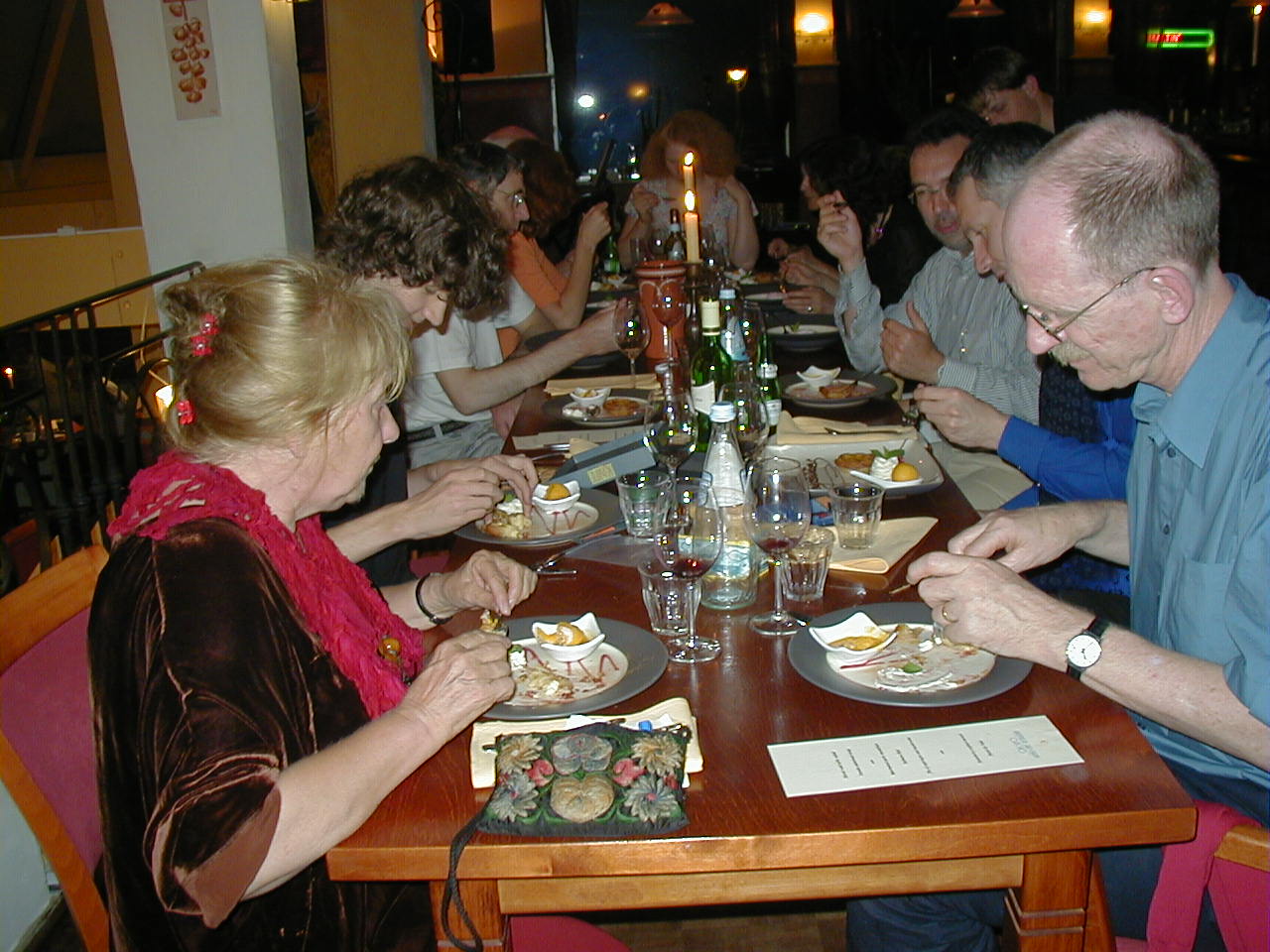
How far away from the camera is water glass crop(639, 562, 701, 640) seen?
4.83 feet

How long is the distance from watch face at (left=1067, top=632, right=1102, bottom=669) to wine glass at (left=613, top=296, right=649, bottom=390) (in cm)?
187

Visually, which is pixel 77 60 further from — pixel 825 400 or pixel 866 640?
pixel 866 640

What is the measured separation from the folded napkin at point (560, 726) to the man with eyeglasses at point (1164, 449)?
363 millimetres

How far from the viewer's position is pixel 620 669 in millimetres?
1403

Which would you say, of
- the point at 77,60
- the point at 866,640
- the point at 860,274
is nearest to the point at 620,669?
the point at 866,640

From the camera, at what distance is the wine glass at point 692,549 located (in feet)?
4.83

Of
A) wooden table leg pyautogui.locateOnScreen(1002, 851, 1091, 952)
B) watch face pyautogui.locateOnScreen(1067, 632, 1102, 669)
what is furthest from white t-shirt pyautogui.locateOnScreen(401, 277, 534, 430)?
wooden table leg pyautogui.locateOnScreen(1002, 851, 1091, 952)

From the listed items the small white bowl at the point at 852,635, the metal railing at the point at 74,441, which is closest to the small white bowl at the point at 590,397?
the metal railing at the point at 74,441

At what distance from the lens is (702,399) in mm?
2322

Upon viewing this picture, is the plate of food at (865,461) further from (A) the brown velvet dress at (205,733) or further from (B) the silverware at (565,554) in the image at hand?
(A) the brown velvet dress at (205,733)

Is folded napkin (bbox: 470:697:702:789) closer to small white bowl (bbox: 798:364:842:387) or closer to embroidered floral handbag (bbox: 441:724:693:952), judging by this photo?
embroidered floral handbag (bbox: 441:724:693:952)

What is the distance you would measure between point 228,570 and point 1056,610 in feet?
3.10

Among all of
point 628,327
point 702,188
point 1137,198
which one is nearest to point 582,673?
point 1137,198

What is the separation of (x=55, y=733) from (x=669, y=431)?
116 cm
